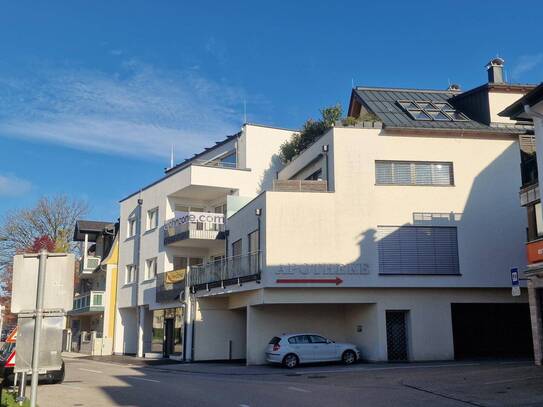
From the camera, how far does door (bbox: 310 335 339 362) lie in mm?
24594

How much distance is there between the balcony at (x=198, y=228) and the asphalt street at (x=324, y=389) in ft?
37.9

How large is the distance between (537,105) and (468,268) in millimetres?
9278

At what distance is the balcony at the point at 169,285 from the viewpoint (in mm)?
33028

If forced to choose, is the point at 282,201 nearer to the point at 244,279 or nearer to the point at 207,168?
the point at 244,279

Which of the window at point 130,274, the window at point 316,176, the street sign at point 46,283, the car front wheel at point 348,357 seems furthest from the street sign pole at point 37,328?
the window at point 130,274

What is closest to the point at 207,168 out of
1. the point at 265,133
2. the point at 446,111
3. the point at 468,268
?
the point at 265,133

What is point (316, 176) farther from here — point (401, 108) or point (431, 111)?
point (431, 111)

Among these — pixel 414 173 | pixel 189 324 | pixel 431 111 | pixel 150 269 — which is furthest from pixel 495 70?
pixel 150 269

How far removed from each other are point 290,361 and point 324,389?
8262 millimetres

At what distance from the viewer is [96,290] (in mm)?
47156

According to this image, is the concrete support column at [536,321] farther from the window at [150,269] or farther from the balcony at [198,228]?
the window at [150,269]

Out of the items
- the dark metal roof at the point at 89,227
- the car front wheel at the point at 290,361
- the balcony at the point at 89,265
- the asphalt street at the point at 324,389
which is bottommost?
the asphalt street at the point at 324,389

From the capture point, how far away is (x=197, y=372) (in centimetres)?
2434

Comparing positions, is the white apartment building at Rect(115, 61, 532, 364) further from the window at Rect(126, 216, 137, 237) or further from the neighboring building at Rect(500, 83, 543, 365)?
the window at Rect(126, 216, 137, 237)
